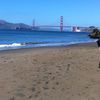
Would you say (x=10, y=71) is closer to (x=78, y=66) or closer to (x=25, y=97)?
(x=78, y=66)

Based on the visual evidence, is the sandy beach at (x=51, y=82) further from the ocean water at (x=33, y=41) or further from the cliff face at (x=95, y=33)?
the ocean water at (x=33, y=41)

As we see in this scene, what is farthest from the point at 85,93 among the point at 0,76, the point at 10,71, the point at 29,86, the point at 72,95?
the point at 10,71

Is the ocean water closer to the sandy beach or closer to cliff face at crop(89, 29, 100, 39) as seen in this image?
the sandy beach

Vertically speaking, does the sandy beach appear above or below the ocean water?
above

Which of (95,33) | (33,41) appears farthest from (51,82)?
(33,41)

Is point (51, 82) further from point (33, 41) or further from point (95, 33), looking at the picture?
point (33, 41)

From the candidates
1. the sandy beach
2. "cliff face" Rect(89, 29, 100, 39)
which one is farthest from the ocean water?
"cliff face" Rect(89, 29, 100, 39)

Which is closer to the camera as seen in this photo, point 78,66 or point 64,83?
point 64,83

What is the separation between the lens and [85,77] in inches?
437

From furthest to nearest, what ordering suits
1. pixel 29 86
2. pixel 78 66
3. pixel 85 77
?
pixel 78 66 → pixel 85 77 → pixel 29 86

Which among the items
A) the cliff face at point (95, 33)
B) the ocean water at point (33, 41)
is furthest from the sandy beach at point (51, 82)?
the ocean water at point (33, 41)

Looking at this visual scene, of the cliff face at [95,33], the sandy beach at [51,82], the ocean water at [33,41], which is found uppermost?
the cliff face at [95,33]

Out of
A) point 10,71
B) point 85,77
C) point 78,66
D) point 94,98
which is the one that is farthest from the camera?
point 78,66

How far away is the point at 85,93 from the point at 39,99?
117 centimetres
